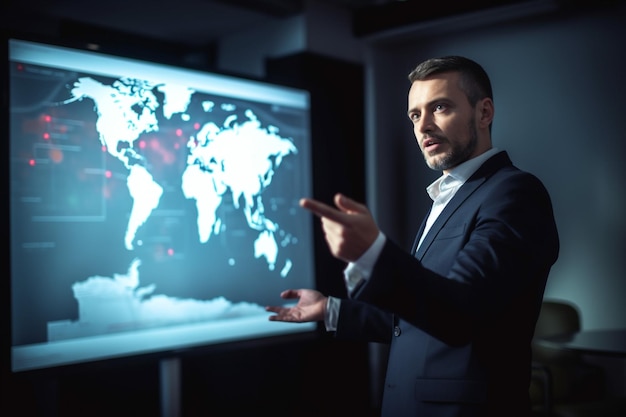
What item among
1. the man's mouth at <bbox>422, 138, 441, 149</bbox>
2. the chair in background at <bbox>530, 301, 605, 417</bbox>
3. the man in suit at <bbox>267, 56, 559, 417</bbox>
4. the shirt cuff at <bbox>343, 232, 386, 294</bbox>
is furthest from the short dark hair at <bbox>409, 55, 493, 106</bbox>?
the chair in background at <bbox>530, 301, 605, 417</bbox>

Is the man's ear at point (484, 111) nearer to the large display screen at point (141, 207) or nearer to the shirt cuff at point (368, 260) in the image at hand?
the shirt cuff at point (368, 260)

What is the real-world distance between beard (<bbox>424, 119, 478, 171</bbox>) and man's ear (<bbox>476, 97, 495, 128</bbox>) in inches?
1.1

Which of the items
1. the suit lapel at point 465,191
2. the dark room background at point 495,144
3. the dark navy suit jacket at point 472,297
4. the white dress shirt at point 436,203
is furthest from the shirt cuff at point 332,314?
the dark room background at point 495,144

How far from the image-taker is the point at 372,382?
478 cm

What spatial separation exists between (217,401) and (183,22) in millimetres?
2790

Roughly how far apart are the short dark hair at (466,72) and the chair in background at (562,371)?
7.06ft

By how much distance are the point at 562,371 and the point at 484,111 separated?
259 centimetres

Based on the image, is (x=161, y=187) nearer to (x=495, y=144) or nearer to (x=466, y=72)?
(x=466, y=72)

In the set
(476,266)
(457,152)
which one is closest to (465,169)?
(457,152)

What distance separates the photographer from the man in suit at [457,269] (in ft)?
3.60

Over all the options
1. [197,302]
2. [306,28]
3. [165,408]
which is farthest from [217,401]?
[306,28]

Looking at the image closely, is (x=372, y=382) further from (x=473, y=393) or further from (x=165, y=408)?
(x=473, y=393)

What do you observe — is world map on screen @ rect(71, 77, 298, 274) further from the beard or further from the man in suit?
the beard

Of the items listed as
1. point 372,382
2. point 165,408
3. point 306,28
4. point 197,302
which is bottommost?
point 372,382
